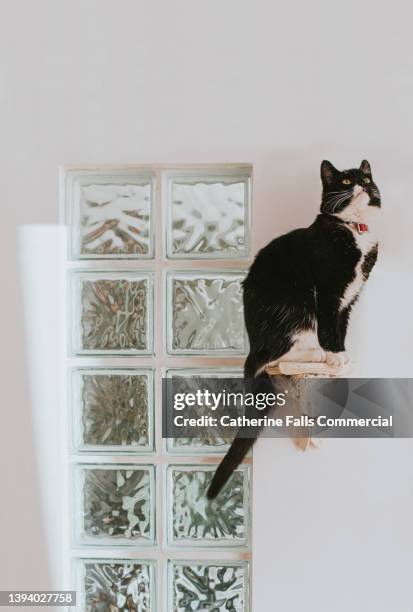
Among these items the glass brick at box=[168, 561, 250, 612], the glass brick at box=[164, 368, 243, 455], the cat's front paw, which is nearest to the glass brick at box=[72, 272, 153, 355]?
the glass brick at box=[164, 368, 243, 455]

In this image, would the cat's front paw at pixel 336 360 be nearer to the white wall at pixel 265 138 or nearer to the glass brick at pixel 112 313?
the white wall at pixel 265 138

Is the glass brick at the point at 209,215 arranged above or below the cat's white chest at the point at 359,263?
above

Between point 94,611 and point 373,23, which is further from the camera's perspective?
point 94,611

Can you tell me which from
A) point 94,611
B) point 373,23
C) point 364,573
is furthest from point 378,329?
point 94,611

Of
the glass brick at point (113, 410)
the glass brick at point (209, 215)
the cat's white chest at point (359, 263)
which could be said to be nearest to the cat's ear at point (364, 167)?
the cat's white chest at point (359, 263)

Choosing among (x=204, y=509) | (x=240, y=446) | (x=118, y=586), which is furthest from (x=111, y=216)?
(x=118, y=586)

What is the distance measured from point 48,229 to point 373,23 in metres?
0.94

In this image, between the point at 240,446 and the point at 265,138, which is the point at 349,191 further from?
the point at 240,446

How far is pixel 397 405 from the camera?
1.44 metres

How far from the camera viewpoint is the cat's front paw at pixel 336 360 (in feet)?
4.49

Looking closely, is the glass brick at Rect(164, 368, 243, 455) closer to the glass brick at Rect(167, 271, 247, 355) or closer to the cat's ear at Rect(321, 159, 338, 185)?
the glass brick at Rect(167, 271, 247, 355)

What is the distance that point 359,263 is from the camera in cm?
138

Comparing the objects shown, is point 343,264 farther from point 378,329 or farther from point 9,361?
point 9,361

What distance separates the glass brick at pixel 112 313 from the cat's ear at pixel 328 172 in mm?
493
